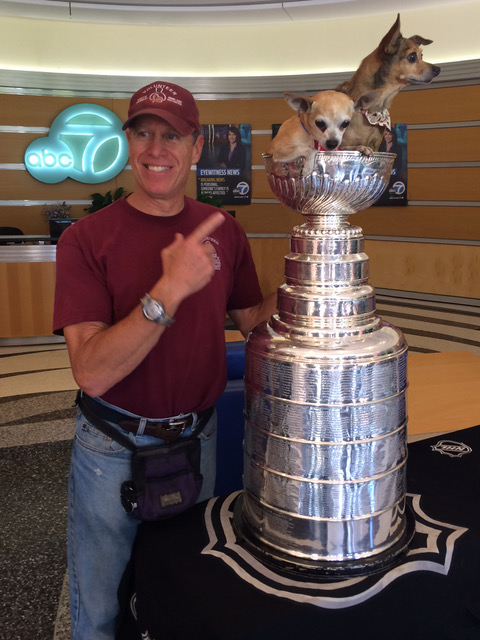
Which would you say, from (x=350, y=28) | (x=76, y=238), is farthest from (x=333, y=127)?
(x=350, y=28)

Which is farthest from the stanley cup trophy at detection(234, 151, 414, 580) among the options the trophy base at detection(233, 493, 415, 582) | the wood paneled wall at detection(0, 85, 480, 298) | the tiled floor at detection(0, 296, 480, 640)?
the wood paneled wall at detection(0, 85, 480, 298)

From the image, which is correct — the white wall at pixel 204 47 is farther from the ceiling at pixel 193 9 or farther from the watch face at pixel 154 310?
the watch face at pixel 154 310

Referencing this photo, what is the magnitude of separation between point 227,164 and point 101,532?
764 centimetres

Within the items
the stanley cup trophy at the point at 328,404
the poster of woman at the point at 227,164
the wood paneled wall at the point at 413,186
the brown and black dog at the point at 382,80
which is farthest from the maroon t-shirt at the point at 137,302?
the poster of woman at the point at 227,164

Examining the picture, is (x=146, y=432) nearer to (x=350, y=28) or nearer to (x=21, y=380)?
(x=21, y=380)

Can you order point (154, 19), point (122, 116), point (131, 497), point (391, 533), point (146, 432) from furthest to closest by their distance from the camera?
point (122, 116), point (154, 19), point (146, 432), point (131, 497), point (391, 533)

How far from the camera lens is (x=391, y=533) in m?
0.91

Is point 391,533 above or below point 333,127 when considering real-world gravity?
below

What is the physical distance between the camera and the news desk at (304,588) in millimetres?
783

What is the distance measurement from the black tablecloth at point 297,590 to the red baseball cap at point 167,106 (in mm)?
772

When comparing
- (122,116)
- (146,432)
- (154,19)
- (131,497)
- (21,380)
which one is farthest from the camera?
(122,116)

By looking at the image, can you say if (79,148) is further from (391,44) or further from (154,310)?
(154,310)

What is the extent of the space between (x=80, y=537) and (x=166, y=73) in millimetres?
7922

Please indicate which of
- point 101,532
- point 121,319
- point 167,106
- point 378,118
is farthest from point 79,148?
point 378,118
